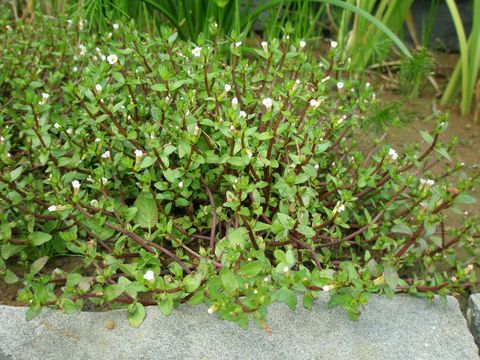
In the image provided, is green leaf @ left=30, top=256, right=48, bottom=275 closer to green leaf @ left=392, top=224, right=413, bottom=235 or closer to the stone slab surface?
the stone slab surface

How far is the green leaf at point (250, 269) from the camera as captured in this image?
1.52 m

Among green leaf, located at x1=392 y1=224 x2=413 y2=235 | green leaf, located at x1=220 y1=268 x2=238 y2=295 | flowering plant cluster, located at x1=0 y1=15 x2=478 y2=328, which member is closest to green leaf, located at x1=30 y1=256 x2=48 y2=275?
flowering plant cluster, located at x1=0 y1=15 x2=478 y2=328

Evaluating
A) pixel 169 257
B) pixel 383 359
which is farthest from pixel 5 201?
pixel 383 359

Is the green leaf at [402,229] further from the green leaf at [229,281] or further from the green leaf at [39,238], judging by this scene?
the green leaf at [39,238]

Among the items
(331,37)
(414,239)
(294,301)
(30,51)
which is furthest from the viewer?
(331,37)

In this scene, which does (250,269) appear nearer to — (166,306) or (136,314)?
(166,306)

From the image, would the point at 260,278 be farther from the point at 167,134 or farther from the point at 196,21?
the point at 196,21

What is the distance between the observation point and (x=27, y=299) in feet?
5.08

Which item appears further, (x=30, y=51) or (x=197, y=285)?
(x=30, y=51)

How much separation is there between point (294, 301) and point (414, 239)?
1.68ft

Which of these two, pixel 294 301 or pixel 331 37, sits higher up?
pixel 294 301

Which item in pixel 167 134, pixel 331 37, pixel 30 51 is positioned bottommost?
pixel 331 37

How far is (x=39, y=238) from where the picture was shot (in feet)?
5.84

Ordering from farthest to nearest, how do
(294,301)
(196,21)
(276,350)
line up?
1. (196,21)
2. (276,350)
3. (294,301)
